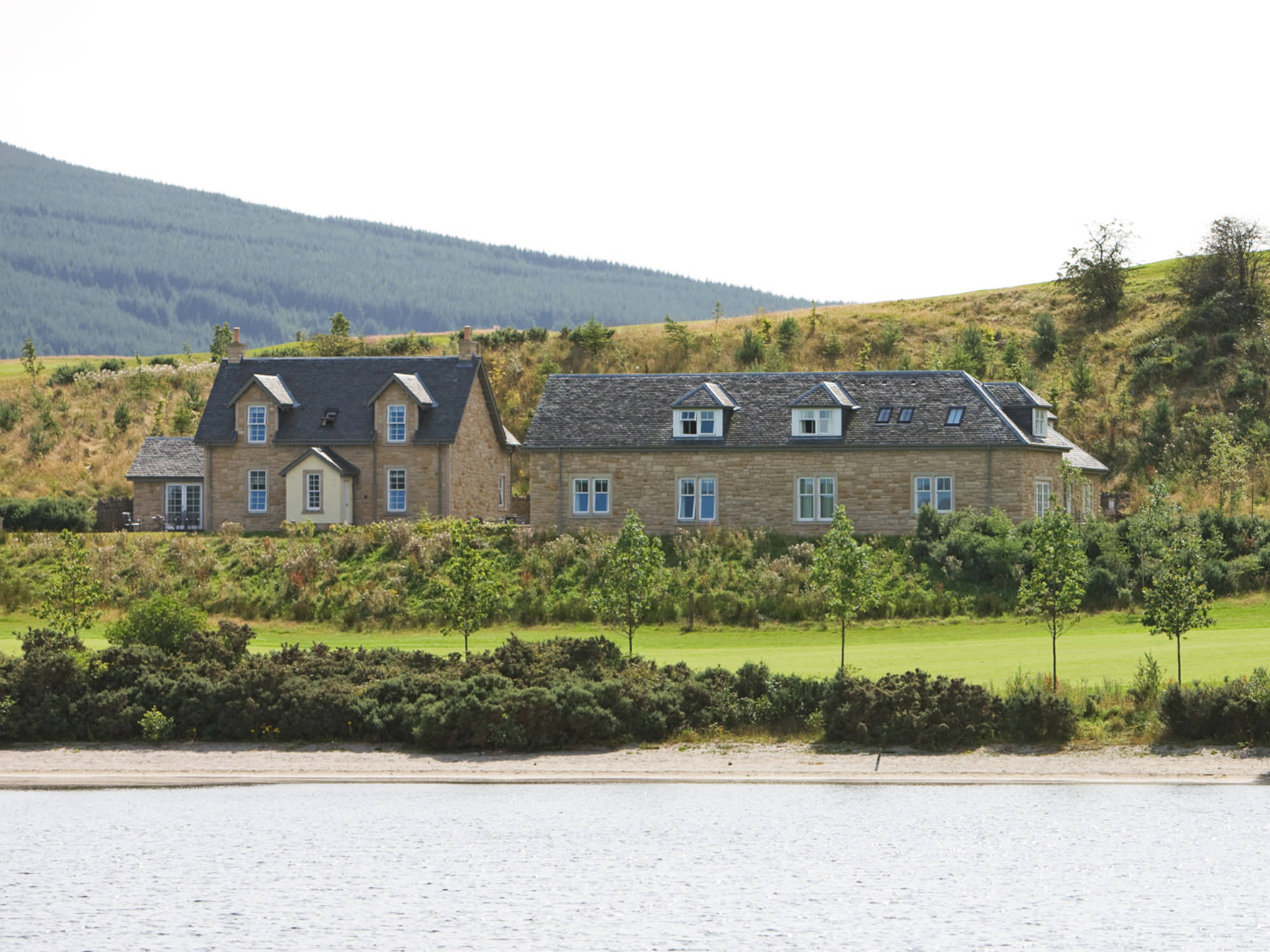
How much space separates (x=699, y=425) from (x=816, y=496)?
5064mm

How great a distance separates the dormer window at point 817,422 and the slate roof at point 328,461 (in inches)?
703

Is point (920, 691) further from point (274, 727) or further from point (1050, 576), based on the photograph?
point (274, 727)

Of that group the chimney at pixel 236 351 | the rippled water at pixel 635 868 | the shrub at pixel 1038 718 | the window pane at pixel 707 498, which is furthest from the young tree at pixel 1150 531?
the chimney at pixel 236 351

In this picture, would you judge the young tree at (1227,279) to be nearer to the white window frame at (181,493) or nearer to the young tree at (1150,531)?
the young tree at (1150,531)

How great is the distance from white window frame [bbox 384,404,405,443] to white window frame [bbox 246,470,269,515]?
5215mm

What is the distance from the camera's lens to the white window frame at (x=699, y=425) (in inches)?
2109

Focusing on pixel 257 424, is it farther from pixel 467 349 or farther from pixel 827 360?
pixel 827 360

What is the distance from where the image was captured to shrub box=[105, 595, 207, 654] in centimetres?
2844

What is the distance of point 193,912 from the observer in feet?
56.3

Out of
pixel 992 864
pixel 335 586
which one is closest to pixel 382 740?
pixel 992 864

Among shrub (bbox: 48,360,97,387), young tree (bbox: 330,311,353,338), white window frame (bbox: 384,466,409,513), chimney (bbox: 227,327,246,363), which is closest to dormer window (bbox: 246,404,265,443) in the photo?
chimney (bbox: 227,327,246,363)

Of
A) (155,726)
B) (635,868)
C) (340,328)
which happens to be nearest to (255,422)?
(340,328)

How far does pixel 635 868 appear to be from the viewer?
61.2ft

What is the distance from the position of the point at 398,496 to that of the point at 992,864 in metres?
42.4
